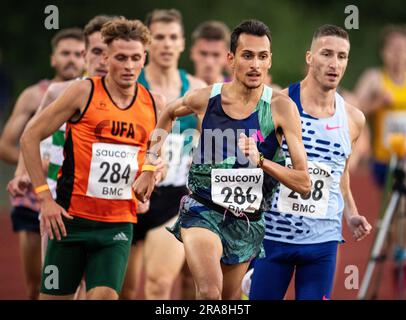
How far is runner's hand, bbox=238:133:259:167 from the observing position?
6.44 meters

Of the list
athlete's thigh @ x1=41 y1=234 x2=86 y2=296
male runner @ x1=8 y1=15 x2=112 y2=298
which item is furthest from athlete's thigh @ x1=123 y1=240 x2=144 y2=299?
athlete's thigh @ x1=41 y1=234 x2=86 y2=296

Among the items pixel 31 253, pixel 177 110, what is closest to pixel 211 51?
pixel 31 253

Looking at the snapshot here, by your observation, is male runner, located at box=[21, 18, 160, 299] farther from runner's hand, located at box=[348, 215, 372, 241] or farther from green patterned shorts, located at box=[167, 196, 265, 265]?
runner's hand, located at box=[348, 215, 372, 241]

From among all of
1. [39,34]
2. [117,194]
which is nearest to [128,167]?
[117,194]

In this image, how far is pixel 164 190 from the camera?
956cm

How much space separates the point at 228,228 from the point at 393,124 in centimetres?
641

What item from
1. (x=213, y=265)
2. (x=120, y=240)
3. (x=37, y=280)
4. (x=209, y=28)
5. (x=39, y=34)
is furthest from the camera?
(x=39, y=34)

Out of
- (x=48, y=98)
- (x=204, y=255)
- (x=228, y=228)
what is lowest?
(x=204, y=255)

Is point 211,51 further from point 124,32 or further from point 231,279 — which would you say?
point 231,279

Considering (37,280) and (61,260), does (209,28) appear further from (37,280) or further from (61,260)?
(61,260)

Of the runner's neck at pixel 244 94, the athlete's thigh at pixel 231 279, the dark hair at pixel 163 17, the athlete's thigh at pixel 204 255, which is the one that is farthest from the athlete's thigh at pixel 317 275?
the dark hair at pixel 163 17

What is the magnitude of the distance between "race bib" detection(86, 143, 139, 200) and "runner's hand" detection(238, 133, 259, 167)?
1.25 metres
